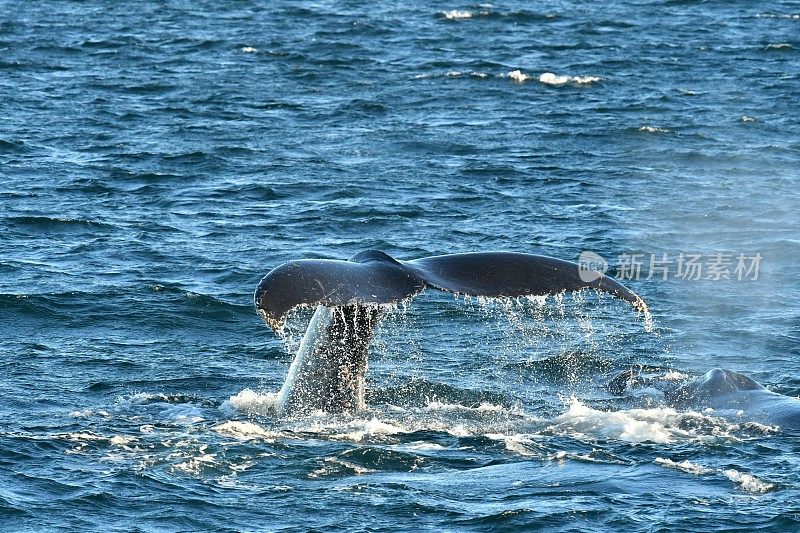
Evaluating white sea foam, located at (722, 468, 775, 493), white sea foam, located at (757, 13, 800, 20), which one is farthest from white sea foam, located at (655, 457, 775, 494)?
white sea foam, located at (757, 13, 800, 20)

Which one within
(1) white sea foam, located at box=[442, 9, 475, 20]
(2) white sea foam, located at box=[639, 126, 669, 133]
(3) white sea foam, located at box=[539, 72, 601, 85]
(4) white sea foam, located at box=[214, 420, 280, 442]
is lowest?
(4) white sea foam, located at box=[214, 420, 280, 442]

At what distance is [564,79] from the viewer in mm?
29188

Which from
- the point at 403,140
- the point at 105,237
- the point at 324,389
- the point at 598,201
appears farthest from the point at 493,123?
the point at 324,389

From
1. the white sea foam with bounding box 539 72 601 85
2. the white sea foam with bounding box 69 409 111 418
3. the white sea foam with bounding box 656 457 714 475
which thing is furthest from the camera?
the white sea foam with bounding box 539 72 601 85

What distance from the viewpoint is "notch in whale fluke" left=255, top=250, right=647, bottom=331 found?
822 cm

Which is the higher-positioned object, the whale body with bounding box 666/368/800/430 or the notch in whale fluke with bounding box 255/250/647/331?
the notch in whale fluke with bounding box 255/250/647/331

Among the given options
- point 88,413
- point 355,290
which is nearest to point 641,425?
point 355,290

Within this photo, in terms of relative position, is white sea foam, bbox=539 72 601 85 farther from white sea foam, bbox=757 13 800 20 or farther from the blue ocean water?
white sea foam, bbox=757 13 800 20

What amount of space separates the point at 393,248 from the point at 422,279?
8.67m

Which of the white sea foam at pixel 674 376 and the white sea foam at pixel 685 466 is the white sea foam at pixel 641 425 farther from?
the white sea foam at pixel 674 376

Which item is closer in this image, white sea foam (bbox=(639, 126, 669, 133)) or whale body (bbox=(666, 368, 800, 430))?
whale body (bbox=(666, 368, 800, 430))

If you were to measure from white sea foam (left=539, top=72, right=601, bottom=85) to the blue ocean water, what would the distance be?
0.08 meters

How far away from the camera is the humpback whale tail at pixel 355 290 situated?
820 centimetres

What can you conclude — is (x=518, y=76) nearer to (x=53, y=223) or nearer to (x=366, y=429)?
(x=53, y=223)
